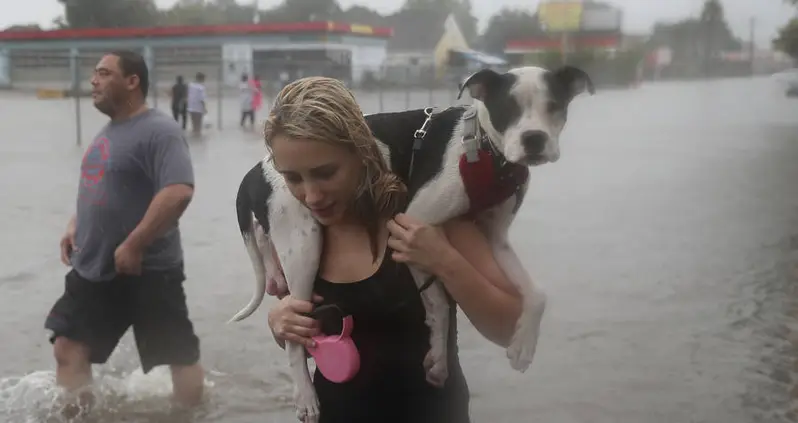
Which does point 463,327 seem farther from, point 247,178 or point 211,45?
point 211,45

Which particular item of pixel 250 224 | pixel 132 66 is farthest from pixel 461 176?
pixel 132 66

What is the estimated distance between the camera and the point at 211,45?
23703 mm

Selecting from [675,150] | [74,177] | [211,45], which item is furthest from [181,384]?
[211,45]

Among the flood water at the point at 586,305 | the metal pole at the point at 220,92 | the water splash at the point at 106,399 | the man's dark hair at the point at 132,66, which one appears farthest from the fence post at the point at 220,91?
the man's dark hair at the point at 132,66

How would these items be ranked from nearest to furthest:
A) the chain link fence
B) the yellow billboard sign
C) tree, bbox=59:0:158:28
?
the yellow billboard sign → the chain link fence → tree, bbox=59:0:158:28

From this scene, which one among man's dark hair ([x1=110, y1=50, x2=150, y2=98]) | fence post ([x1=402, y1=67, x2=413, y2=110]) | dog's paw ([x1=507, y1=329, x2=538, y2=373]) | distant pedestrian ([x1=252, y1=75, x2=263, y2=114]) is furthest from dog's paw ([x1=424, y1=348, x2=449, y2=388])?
distant pedestrian ([x1=252, y1=75, x2=263, y2=114])

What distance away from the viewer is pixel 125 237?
3920mm

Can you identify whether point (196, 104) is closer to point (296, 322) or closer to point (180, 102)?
point (180, 102)

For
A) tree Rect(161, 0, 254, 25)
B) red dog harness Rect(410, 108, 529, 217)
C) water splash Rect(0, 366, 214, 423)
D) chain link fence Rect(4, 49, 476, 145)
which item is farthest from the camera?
tree Rect(161, 0, 254, 25)

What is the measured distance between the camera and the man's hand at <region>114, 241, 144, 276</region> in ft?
12.5

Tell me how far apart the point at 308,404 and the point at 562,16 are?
1.76 m

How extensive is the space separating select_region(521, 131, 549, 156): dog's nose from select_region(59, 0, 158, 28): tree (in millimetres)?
19880

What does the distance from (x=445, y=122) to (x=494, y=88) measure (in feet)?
0.43

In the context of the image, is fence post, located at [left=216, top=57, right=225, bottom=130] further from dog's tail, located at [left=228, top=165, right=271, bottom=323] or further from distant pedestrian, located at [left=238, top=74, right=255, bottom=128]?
dog's tail, located at [left=228, top=165, right=271, bottom=323]
